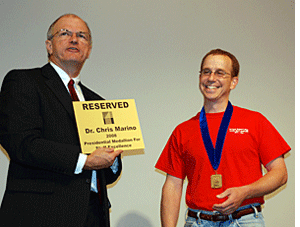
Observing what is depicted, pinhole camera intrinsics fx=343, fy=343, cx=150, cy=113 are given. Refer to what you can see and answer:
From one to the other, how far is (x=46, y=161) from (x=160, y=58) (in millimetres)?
2073

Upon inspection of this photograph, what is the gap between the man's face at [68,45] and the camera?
2.17 meters

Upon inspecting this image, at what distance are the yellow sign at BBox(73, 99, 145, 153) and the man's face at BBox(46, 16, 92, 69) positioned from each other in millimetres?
381

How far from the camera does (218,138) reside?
220 centimetres

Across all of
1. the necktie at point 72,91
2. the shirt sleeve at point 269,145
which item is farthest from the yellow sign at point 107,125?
the shirt sleeve at point 269,145

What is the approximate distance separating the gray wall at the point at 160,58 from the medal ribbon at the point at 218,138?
1.16m

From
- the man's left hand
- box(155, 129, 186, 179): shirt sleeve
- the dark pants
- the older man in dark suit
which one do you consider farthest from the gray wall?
the man's left hand

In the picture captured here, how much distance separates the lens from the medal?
6.89ft

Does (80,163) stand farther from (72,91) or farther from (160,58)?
(160,58)

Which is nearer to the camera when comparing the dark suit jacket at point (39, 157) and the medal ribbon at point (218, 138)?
the dark suit jacket at point (39, 157)

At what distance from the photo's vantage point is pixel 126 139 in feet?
6.48

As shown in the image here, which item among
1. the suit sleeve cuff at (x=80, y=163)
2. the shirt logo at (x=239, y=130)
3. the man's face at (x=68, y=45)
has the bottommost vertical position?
the suit sleeve cuff at (x=80, y=163)

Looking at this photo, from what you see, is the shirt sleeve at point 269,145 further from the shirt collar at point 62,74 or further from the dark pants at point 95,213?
the shirt collar at point 62,74

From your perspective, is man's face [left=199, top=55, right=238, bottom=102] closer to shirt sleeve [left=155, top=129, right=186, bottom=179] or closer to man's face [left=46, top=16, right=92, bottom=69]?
shirt sleeve [left=155, top=129, right=186, bottom=179]

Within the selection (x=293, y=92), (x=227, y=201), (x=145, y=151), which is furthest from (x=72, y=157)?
A: (x=293, y=92)
